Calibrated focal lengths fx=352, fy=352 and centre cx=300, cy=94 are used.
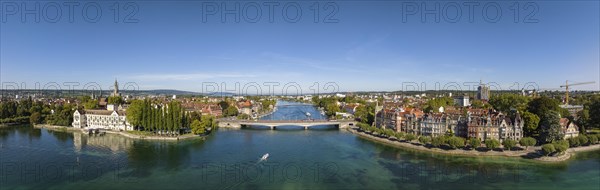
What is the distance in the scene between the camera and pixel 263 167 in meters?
20.7

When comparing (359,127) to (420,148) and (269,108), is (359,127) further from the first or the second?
(269,108)

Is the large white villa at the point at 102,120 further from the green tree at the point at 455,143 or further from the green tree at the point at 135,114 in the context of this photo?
the green tree at the point at 455,143

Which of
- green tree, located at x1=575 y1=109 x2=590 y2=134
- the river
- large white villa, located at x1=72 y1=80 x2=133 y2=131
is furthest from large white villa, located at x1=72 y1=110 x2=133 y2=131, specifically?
green tree, located at x1=575 y1=109 x2=590 y2=134

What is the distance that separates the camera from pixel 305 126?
40.0 meters

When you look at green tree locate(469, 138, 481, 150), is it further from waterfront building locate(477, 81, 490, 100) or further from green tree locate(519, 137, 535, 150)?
waterfront building locate(477, 81, 490, 100)

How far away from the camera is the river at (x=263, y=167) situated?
17500 millimetres

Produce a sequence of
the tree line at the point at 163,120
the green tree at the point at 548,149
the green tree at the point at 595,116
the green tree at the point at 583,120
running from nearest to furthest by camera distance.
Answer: the green tree at the point at 548,149, the green tree at the point at 583,120, the tree line at the point at 163,120, the green tree at the point at 595,116

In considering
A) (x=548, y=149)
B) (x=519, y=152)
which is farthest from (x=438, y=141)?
(x=548, y=149)

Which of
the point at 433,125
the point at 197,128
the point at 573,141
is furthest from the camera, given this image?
the point at 197,128

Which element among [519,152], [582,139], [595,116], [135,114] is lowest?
[519,152]

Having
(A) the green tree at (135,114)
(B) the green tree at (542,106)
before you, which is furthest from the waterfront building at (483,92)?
(A) the green tree at (135,114)

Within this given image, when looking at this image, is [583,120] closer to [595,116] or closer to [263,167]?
[595,116]

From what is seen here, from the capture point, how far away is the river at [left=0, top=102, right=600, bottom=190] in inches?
689

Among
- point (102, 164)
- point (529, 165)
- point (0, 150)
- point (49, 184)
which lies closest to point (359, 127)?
point (529, 165)
